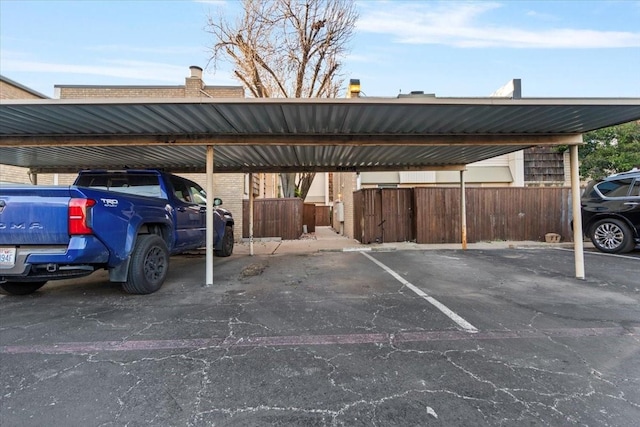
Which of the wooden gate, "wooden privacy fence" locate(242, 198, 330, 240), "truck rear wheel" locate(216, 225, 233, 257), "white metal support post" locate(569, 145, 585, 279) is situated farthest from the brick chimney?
"white metal support post" locate(569, 145, 585, 279)

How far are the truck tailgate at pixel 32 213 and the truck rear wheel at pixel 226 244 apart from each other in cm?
460

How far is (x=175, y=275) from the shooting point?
5.93 m

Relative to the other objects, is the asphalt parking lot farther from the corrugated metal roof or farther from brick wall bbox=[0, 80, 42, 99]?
brick wall bbox=[0, 80, 42, 99]

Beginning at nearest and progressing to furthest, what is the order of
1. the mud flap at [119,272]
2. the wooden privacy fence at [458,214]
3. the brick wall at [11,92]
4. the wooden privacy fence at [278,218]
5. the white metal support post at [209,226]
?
the mud flap at [119,272], the white metal support post at [209,226], the brick wall at [11,92], the wooden privacy fence at [458,214], the wooden privacy fence at [278,218]

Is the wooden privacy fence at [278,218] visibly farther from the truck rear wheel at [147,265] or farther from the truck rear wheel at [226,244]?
the truck rear wheel at [147,265]

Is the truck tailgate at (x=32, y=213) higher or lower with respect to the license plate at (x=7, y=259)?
higher

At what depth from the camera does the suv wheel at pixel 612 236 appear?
7679 mm

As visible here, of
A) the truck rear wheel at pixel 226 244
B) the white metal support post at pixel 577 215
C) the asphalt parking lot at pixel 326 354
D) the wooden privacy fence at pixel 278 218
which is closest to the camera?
Result: the asphalt parking lot at pixel 326 354

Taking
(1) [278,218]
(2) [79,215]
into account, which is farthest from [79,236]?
(1) [278,218]

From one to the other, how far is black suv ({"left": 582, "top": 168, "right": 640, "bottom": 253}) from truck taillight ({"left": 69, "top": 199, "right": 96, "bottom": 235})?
1128 centimetres

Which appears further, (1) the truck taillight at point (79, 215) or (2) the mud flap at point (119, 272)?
(2) the mud flap at point (119, 272)

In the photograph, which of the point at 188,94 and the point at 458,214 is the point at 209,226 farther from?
the point at 458,214

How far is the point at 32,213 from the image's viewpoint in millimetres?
3354

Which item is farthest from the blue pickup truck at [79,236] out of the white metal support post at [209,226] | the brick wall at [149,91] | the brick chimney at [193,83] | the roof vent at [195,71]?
the roof vent at [195,71]
